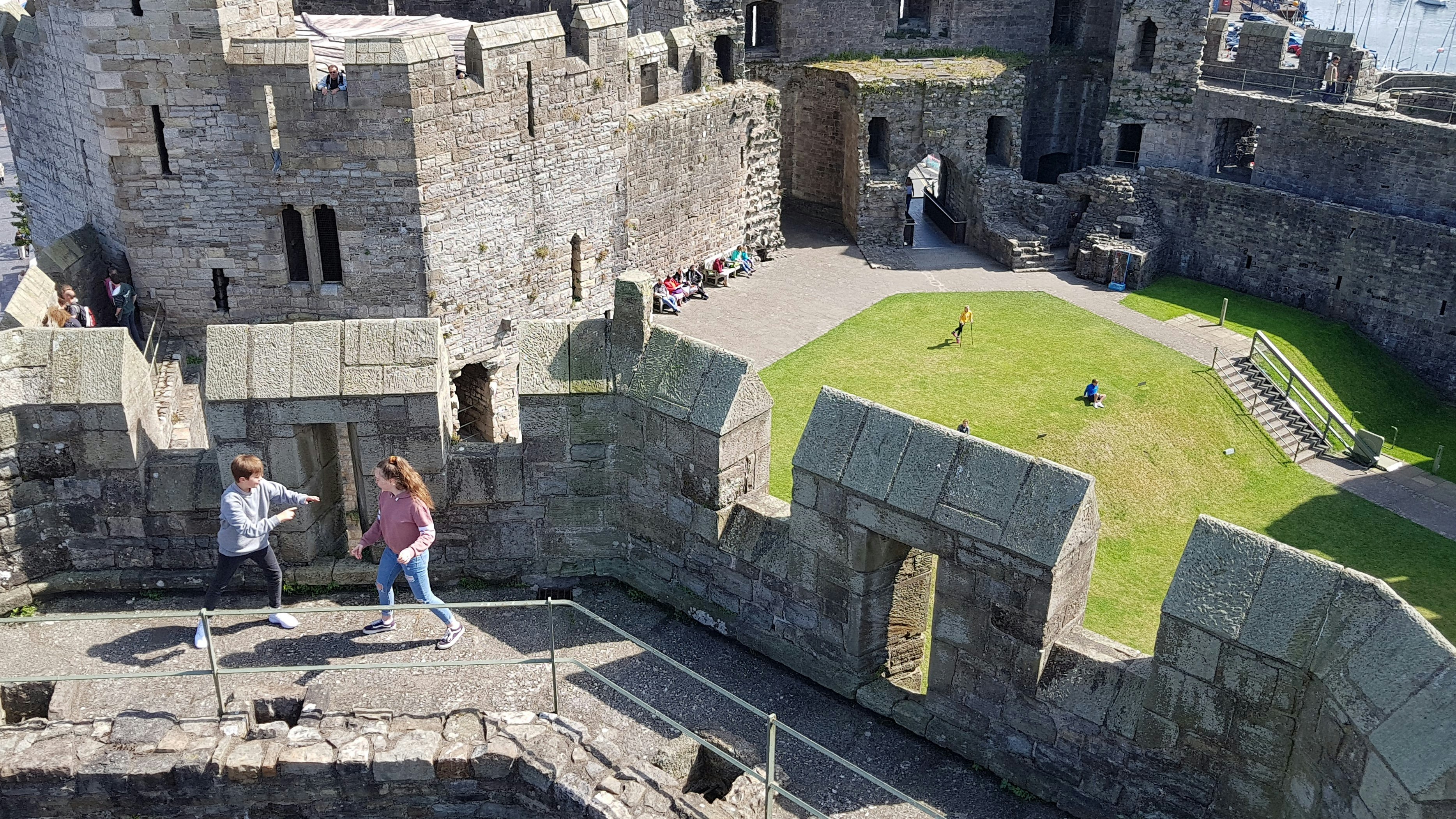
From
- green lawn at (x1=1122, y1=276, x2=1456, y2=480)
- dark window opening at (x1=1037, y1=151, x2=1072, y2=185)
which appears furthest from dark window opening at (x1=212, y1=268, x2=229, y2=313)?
dark window opening at (x1=1037, y1=151, x2=1072, y2=185)

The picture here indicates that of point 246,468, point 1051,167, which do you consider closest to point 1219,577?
point 246,468

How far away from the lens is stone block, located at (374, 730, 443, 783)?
7.44 meters

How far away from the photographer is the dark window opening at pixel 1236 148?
32.4m

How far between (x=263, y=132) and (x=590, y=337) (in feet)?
29.7

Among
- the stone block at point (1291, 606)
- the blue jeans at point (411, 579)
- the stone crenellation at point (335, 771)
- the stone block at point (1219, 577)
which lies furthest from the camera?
the blue jeans at point (411, 579)

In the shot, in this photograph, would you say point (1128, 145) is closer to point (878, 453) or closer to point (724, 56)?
point (724, 56)

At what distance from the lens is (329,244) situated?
1756cm

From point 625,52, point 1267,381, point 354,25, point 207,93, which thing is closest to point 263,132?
point 207,93

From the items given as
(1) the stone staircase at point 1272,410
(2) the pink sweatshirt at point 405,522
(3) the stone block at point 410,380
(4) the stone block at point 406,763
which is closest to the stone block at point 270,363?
(3) the stone block at point 410,380

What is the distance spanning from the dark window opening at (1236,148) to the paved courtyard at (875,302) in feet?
17.5

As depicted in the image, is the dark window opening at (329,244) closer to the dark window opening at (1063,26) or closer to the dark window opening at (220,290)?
the dark window opening at (220,290)

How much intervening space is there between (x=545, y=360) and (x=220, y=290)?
983 cm

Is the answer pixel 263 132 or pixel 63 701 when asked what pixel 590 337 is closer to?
A: pixel 63 701

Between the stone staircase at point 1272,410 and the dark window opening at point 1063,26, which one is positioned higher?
the dark window opening at point 1063,26
